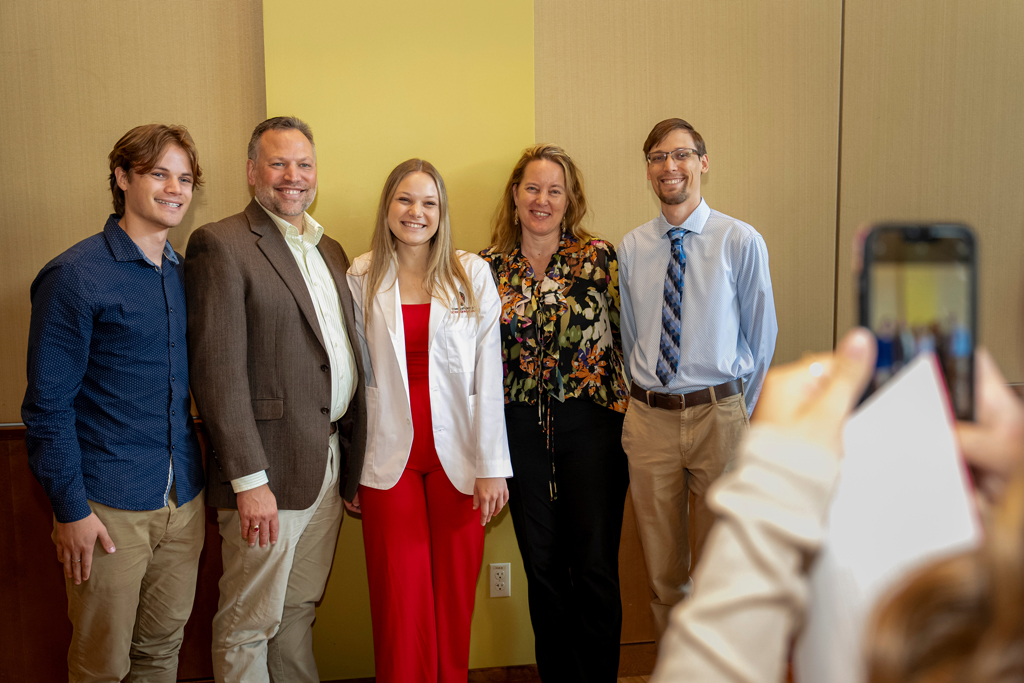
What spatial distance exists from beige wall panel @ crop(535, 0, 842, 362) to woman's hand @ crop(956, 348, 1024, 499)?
2.01 meters

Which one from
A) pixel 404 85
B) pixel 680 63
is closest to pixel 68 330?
pixel 404 85

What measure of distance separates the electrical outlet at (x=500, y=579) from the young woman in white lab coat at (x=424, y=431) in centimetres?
43

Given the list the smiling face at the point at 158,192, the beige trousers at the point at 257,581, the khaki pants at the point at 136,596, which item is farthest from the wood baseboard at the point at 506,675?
the smiling face at the point at 158,192

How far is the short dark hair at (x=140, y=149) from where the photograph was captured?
186 centimetres

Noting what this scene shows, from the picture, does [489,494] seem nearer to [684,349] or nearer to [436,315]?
[436,315]

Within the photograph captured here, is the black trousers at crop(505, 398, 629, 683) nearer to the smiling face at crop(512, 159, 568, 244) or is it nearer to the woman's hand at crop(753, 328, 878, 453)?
the smiling face at crop(512, 159, 568, 244)

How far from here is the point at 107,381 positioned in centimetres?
178

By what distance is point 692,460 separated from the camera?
2.21 meters

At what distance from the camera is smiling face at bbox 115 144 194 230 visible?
6.09 feet

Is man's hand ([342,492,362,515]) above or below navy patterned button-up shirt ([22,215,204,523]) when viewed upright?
below

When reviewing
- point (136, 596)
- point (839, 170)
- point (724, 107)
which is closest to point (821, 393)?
point (136, 596)

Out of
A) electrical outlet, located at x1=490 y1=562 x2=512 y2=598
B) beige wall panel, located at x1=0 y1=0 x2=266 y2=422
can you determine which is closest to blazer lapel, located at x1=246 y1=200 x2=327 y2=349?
beige wall panel, located at x1=0 y1=0 x2=266 y2=422

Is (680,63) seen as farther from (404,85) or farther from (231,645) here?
(231,645)

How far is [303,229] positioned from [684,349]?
135cm
